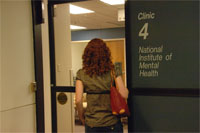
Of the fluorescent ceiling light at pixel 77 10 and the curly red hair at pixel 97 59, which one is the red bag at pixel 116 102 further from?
the fluorescent ceiling light at pixel 77 10

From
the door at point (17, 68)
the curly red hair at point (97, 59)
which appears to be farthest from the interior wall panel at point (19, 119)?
the curly red hair at point (97, 59)

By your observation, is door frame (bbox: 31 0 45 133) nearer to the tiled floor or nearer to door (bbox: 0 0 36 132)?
door (bbox: 0 0 36 132)

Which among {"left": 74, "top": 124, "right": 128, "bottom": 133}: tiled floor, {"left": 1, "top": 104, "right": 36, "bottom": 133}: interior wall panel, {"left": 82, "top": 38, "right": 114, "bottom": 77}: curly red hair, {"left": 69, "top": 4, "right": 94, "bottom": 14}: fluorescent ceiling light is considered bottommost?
{"left": 74, "top": 124, "right": 128, "bottom": 133}: tiled floor

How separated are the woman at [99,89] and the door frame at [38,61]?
823mm

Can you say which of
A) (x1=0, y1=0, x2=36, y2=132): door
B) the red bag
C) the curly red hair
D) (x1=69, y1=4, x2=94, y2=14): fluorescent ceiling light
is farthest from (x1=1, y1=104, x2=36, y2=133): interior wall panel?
(x1=69, y1=4, x2=94, y2=14): fluorescent ceiling light

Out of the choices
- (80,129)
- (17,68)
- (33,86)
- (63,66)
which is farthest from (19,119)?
(80,129)

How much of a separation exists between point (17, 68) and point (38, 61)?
288mm

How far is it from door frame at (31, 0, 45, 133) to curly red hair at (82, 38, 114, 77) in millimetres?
876

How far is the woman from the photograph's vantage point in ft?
7.53

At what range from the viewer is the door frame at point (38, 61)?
2.99 m

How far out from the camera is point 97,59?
7.60ft

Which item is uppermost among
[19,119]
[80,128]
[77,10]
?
[77,10]

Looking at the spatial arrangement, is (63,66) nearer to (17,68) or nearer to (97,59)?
(17,68)

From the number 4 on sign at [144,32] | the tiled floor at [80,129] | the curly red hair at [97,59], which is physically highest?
the number 4 on sign at [144,32]
